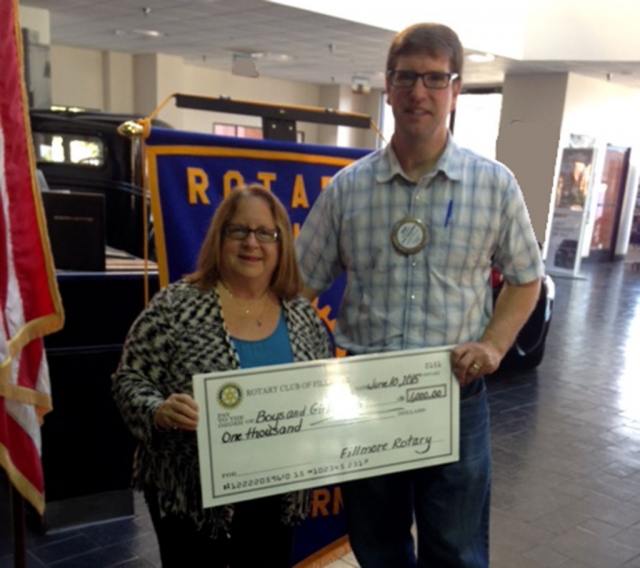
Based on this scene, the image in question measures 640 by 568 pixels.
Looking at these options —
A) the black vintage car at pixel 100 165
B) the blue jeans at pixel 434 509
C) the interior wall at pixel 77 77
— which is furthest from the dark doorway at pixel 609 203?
the blue jeans at pixel 434 509

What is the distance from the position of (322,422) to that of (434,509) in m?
0.42

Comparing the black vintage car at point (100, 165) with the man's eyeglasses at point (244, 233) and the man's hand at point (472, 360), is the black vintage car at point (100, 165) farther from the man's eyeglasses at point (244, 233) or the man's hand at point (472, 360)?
the man's hand at point (472, 360)

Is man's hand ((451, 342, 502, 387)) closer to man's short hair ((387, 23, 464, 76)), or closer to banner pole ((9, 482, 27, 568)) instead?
man's short hair ((387, 23, 464, 76))

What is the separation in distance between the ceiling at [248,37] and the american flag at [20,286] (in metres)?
7.24

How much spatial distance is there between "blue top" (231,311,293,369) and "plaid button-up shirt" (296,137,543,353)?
25cm

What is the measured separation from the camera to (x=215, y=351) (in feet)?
5.26

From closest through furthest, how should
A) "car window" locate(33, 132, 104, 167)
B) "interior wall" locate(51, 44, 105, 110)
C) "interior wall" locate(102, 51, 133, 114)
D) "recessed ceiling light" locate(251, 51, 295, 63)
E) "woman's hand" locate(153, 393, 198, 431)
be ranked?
1. "woman's hand" locate(153, 393, 198, 431)
2. "car window" locate(33, 132, 104, 167)
3. "recessed ceiling light" locate(251, 51, 295, 63)
4. "interior wall" locate(51, 44, 105, 110)
5. "interior wall" locate(102, 51, 133, 114)

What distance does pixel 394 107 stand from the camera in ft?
5.59

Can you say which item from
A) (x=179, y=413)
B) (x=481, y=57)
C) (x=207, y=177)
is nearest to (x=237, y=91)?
(x=481, y=57)

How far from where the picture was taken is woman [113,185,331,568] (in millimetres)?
1605

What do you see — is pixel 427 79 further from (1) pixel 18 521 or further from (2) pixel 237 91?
(2) pixel 237 91

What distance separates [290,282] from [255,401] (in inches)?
13.0

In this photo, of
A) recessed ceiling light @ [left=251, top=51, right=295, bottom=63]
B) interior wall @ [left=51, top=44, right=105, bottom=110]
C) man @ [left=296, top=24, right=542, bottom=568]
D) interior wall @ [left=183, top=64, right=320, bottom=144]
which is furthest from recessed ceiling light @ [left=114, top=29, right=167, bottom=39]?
man @ [left=296, top=24, right=542, bottom=568]

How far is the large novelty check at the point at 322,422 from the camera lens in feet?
5.13
